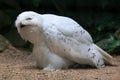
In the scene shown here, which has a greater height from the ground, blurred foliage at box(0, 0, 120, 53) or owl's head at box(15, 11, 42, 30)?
blurred foliage at box(0, 0, 120, 53)

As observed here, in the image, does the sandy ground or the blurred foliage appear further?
the blurred foliage

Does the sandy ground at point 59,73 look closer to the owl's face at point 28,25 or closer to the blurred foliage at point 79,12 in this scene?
the owl's face at point 28,25

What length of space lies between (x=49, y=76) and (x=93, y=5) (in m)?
3.17

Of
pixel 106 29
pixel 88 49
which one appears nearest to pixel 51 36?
pixel 88 49

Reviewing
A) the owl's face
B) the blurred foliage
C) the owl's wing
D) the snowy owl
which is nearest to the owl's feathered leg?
the snowy owl

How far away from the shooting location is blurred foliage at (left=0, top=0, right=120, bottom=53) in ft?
22.6

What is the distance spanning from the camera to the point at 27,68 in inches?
193

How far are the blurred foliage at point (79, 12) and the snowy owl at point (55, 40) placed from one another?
202 cm

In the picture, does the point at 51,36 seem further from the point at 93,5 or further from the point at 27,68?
A: the point at 93,5

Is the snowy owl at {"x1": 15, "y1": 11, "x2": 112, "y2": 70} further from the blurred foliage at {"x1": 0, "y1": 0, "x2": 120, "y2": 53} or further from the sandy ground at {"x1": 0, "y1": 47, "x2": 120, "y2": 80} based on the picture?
the blurred foliage at {"x1": 0, "y1": 0, "x2": 120, "y2": 53}

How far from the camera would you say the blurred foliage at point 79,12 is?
22.6 ft

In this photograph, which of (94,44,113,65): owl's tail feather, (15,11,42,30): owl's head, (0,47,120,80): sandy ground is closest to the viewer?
(0,47,120,80): sandy ground

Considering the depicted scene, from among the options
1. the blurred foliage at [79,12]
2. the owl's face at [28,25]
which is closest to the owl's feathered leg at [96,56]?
the owl's face at [28,25]

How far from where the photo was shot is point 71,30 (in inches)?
186
